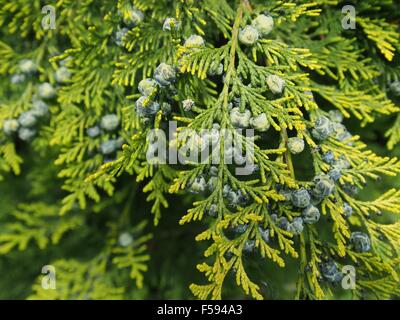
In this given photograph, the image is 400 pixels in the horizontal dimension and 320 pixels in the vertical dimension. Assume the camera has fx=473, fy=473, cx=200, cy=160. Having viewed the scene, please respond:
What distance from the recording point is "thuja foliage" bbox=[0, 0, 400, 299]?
4.61 feet

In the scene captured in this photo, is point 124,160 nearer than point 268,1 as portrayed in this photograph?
Yes

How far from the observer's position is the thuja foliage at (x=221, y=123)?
4.61ft

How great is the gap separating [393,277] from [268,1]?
0.99 meters

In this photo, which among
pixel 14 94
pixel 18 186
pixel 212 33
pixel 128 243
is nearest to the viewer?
pixel 212 33

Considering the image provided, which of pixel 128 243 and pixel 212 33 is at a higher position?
pixel 212 33

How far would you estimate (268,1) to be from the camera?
5.33ft

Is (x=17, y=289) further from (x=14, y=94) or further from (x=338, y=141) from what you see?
(x=338, y=141)

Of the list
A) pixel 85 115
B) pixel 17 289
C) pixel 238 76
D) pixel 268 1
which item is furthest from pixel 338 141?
pixel 17 289

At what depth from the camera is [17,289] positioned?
8.27 ft

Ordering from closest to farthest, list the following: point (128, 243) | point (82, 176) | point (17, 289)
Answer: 1. point (82, 176)
2. point (128, 243)
3. point (17, 289)

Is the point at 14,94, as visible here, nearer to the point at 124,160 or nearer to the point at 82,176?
the point at 82,176

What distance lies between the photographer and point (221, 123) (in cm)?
139
